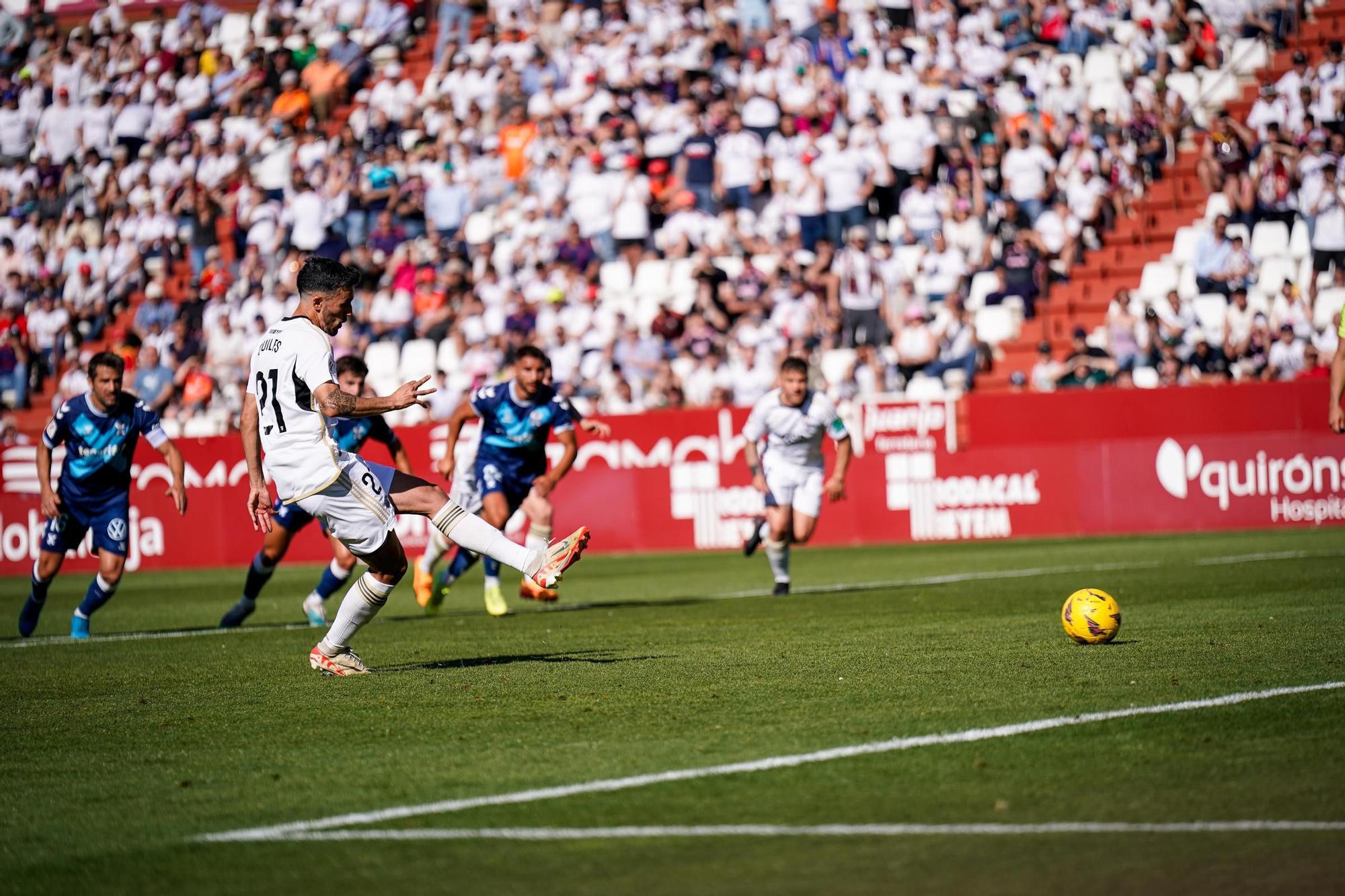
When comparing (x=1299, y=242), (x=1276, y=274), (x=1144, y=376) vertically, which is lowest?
(x=1144, y=376)

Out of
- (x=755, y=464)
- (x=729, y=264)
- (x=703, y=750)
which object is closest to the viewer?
(x=703, y=750)

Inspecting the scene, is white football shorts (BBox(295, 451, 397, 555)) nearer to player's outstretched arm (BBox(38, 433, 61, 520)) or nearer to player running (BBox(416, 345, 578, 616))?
player's outstretched arm (BBox(38, 433, 61, 520))

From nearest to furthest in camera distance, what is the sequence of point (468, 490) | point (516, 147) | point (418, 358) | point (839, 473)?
point (839, 473)
point (468, 490)
point (418, 358)
point (516, 147)

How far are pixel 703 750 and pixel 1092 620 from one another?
152 inches

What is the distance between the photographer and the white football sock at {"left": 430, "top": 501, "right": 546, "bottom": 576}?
984 centimetres

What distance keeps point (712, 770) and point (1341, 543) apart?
13839 mm

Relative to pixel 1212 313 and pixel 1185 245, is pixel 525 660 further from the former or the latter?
pixel 1185 245

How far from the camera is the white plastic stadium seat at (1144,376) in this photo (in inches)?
923

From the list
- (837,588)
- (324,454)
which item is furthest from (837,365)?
(324,454)

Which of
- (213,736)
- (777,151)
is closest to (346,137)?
(777,151)

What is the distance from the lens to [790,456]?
16.7m

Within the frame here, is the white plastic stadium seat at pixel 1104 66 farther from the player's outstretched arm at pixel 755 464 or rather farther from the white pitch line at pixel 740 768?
the white pitch line at pixel 740 768

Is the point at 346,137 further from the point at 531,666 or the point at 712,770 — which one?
the point at 712,770

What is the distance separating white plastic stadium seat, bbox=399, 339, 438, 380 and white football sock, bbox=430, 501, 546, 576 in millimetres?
18095
